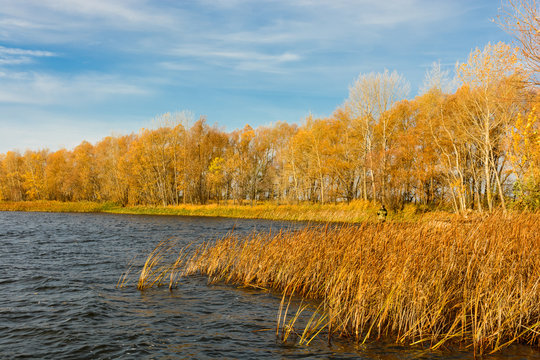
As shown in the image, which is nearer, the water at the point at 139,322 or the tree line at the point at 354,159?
the water at the point at 139,322

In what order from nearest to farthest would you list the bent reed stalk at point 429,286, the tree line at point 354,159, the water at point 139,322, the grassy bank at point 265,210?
the bent reed stalk at point 429,286
the water at point 139,322
the tree line at point 354,159
the grassy bank at point 265,210

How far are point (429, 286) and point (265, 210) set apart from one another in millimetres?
35193

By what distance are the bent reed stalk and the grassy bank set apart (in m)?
16.8

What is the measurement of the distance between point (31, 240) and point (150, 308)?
15879 millimetres

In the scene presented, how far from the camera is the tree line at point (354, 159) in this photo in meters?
27.5

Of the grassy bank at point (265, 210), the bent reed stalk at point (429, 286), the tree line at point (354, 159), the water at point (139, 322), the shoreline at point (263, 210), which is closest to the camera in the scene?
the bent reed stalk at point (429, 286)

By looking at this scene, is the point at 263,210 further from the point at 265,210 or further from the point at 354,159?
the point at 354,159

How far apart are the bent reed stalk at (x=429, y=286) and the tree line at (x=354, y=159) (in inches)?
379

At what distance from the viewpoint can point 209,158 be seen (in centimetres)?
6209

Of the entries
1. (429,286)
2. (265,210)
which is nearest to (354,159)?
(265,210)

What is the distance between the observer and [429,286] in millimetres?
6816

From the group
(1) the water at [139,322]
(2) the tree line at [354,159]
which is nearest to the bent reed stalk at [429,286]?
(1) the water at [139,322]

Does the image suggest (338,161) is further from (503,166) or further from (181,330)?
(181,330)

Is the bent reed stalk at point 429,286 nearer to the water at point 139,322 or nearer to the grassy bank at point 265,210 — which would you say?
the water at point 139,322
